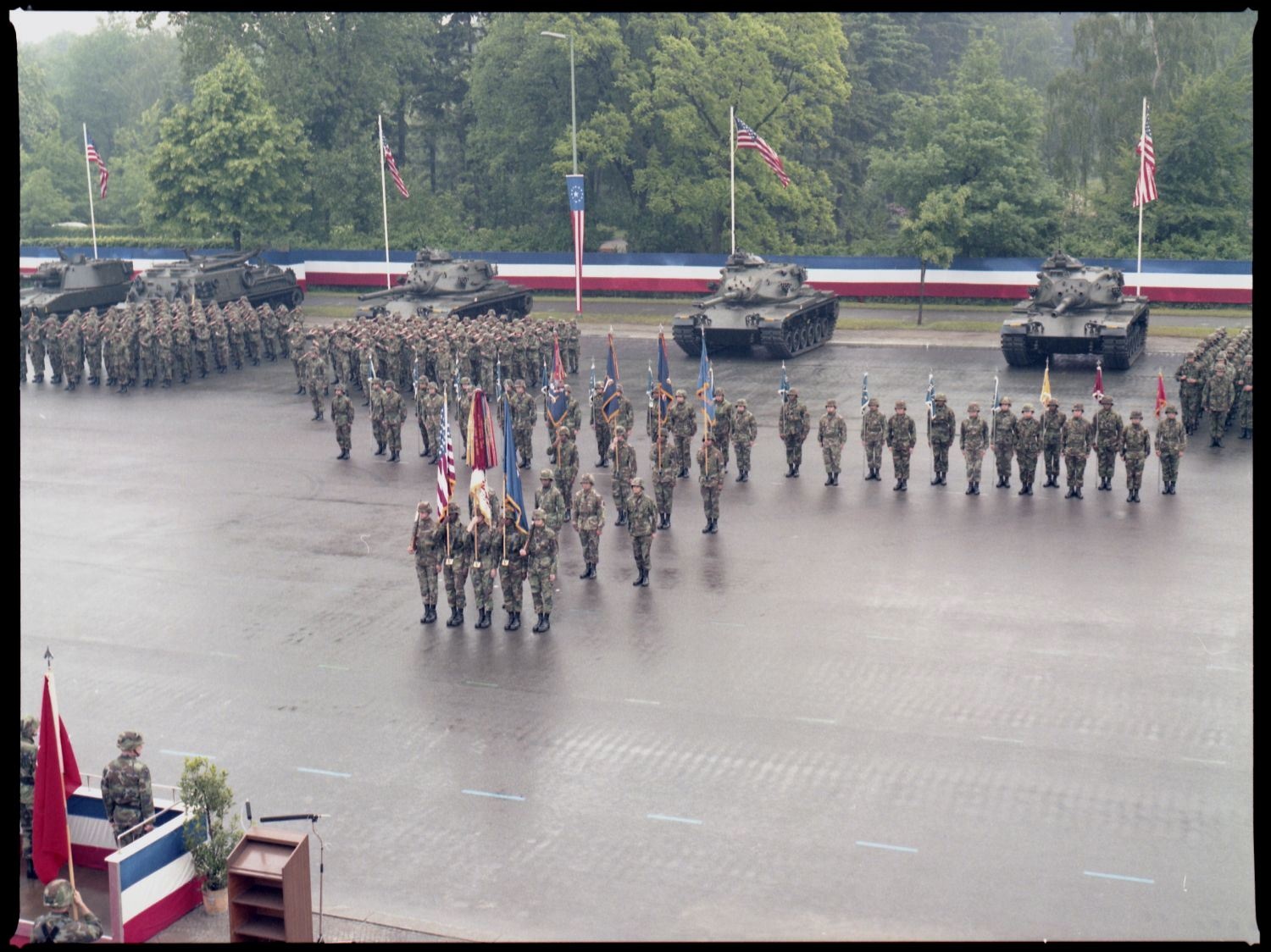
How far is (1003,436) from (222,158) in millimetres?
31902

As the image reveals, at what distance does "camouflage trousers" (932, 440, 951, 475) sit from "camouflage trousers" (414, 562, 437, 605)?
8422 mm

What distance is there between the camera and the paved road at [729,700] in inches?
433

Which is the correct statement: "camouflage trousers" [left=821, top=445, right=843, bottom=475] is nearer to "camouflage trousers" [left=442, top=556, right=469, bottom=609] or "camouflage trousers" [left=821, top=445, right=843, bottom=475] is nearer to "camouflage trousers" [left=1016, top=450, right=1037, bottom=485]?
"camouflage trousers" [left=1016, top=450, right=1037, bottom=485]

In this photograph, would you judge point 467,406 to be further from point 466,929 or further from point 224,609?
point 466,929

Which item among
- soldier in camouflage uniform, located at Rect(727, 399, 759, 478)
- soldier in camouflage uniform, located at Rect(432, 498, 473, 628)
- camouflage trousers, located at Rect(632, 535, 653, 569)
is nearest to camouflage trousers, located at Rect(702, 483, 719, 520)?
camouflage trousers, located at Rect(632, 535, 653, 569)

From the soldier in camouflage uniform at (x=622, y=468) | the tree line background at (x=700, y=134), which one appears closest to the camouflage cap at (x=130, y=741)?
the soldier in camouflage uniform at (x=622, y=468)

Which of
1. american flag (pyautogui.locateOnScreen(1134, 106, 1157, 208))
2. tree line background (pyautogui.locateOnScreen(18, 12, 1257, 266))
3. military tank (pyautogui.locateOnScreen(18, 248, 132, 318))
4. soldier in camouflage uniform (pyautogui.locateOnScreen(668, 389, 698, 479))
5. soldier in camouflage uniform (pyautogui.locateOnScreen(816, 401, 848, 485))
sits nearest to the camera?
soldier in camouflage uniform (pyautogui.locateOnScreen(816, 401, 848, 485))

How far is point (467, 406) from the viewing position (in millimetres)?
25562

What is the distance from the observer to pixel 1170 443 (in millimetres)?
21312

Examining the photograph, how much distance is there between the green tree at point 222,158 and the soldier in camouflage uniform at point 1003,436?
30.7 metres

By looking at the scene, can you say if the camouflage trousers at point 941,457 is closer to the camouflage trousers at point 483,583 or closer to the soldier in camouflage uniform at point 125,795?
the camouflage trousers at point 483,583

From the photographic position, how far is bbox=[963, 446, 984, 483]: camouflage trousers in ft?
72.0

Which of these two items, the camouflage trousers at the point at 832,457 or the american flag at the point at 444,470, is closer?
the american flag at the point at 444,470

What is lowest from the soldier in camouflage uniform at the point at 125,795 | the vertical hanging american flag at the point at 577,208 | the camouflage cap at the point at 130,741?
the soldier in camouflage uniform at the point at 125,795
